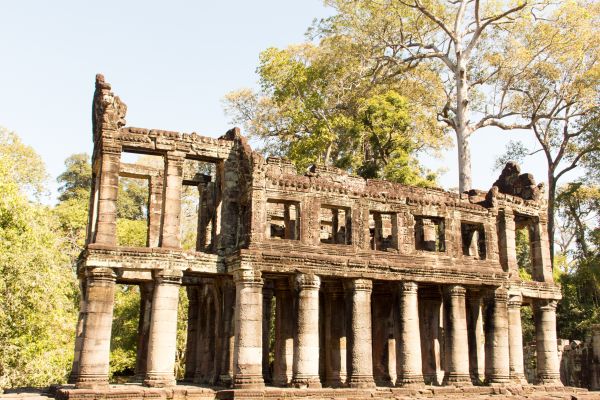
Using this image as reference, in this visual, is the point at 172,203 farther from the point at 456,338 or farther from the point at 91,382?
the point at 456,338

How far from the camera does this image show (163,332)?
18.5 m

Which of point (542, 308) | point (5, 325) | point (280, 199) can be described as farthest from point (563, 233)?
point (5, 325)

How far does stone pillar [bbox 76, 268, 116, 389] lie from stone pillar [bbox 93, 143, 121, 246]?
1.09 metres

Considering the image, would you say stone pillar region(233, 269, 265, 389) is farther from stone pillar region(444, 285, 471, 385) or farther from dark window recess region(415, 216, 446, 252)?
dark window recess region(415, 216, 446, 252)

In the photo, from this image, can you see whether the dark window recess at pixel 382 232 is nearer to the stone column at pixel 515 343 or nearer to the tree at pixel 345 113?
the stone column at pixel 515 343

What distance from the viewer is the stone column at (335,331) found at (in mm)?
21859

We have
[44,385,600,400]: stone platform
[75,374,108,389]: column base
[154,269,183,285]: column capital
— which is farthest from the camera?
[154,269,183,285]: column capital

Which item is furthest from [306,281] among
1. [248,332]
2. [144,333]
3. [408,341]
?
[144,333]

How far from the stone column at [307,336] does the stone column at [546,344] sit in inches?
394

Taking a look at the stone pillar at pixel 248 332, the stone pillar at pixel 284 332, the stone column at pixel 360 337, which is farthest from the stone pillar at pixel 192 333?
the stone column at pixel 360 337

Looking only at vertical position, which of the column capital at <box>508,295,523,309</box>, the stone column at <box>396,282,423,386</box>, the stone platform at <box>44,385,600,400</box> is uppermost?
the column capital at <box>508,295,523,309</box>

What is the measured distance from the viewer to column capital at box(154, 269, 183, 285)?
61.4ft

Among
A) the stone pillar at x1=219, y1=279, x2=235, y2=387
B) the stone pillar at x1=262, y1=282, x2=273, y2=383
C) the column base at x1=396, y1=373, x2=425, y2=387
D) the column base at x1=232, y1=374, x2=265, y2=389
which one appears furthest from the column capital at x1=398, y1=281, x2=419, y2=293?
the column base at x1=232, y1=374, x2=265, y2=389

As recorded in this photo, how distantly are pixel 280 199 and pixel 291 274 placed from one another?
2379 mm
